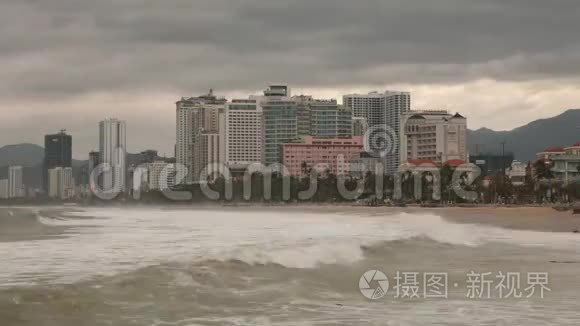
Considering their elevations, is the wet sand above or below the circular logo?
below

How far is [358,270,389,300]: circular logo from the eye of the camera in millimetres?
18266

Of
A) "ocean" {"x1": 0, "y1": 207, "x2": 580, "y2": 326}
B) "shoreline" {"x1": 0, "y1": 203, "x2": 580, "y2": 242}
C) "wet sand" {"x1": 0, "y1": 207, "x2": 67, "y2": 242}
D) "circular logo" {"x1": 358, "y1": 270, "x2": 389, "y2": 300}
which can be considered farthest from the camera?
"shoreline" {"x1": 0, "y1": 203, "x2": 580, "y2": 242}

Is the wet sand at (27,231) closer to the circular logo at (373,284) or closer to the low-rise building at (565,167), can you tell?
the circular logo at (373,284)

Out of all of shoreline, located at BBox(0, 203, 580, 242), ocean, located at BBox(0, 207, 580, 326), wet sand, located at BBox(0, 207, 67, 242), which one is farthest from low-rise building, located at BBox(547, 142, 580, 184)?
ocean, located at BBox(0, 207, 580, 326)

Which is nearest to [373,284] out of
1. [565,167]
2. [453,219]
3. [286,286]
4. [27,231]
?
[286,286]

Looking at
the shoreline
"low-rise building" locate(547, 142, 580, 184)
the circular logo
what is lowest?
the shoreline

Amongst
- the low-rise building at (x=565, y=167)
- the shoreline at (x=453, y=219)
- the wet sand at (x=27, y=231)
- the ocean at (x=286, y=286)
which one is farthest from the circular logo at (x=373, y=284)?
the low-rise building at (x=565, y=167)

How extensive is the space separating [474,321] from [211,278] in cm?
793

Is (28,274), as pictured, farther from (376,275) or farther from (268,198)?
(268,198)

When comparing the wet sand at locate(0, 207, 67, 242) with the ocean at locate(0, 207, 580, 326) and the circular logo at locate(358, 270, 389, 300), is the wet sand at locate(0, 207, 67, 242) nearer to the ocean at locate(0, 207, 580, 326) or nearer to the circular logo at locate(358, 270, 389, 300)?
the ocean at locate(0, 207, 580, 326)

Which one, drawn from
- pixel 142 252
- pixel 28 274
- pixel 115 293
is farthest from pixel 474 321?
pixel 142 252

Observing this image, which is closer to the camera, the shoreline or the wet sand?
the wet sand

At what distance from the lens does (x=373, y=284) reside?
67.0ft

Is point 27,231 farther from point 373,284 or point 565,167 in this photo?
point 565,167
